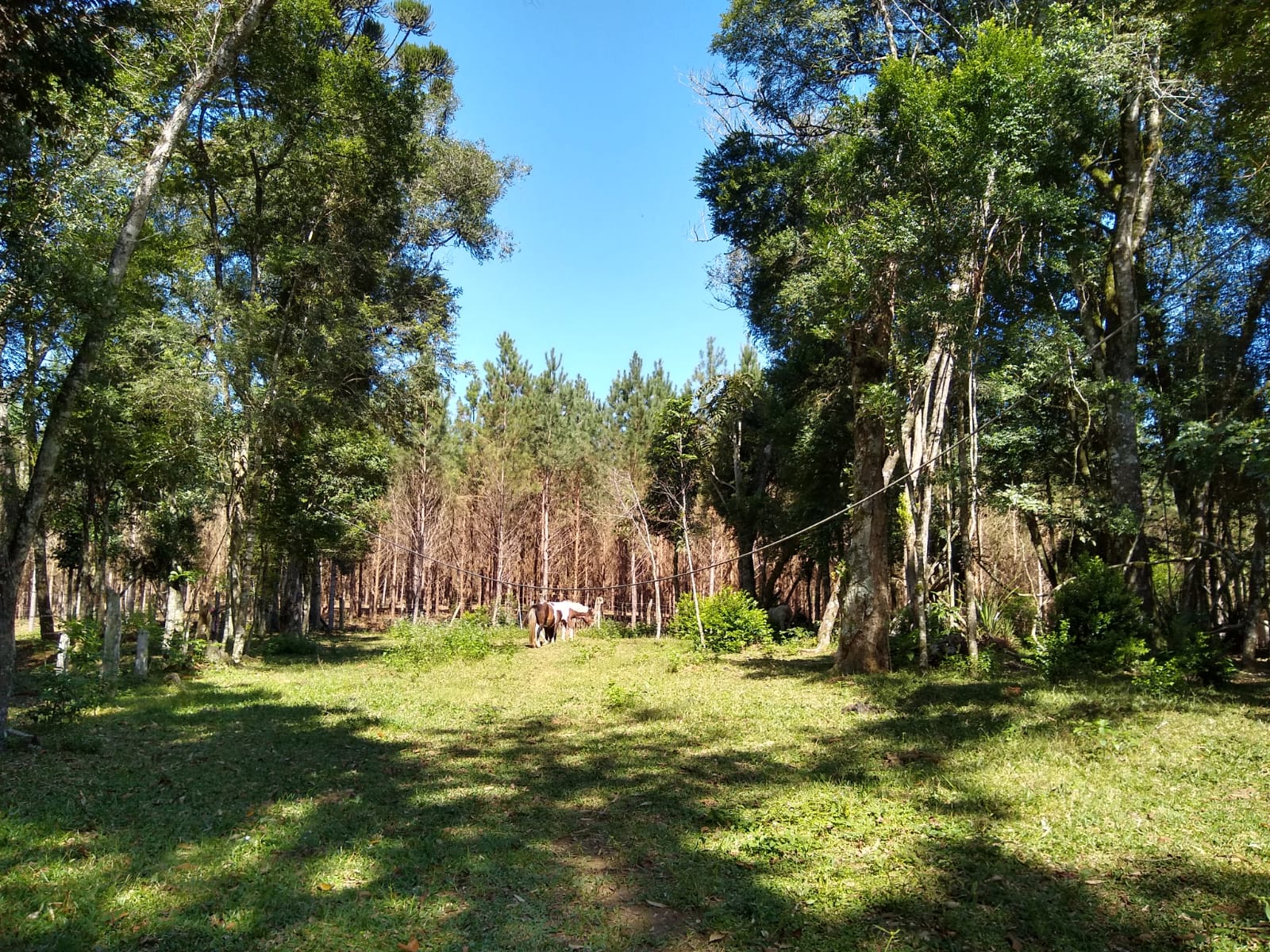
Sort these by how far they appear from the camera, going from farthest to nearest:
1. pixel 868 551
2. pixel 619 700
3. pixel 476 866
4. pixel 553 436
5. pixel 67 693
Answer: pixel 553 436, pixel 868 551, pixel 619 700, pixel 67 693, pixel 476 866

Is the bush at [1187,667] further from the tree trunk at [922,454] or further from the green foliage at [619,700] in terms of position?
the green foliage at [619,700]

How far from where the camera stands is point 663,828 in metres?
4.87

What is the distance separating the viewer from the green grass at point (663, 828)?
133 inches

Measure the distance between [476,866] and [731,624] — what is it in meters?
12.8

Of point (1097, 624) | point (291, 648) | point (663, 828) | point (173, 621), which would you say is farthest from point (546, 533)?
point (663, 828)

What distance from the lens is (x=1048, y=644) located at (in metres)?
9.63

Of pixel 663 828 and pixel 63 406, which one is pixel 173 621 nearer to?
pixel 63 406

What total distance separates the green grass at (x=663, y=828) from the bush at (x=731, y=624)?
759 centimetres

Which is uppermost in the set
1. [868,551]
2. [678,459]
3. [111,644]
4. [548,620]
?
[678,459]

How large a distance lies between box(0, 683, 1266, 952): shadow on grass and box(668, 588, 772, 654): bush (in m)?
9.54

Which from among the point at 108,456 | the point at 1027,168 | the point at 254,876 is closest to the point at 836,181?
the point at 1027,168

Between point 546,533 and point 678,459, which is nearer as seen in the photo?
point 678,459

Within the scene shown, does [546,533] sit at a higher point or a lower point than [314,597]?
higher

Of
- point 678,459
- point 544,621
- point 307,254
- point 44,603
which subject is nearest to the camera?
point 307,254
